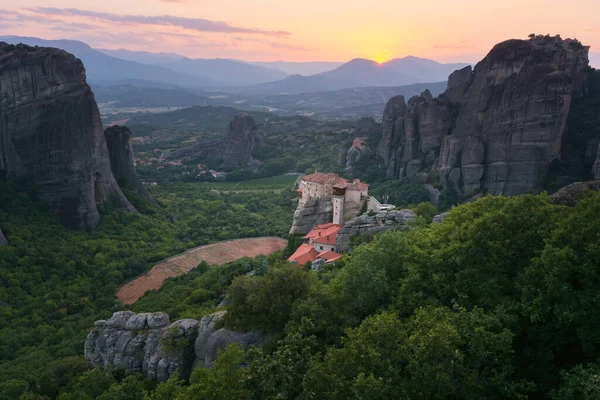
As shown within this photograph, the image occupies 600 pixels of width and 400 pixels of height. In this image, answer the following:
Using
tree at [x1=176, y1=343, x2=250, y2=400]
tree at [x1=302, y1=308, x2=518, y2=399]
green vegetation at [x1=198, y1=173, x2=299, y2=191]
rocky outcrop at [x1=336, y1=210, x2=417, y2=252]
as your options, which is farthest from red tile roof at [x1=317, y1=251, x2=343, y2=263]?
green vegetation at [x1=198, y1=173, x2=299, y2=191]

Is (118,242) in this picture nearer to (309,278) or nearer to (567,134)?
(309,278)

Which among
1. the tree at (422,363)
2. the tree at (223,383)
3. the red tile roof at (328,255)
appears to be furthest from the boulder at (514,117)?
the tree at (223,383)

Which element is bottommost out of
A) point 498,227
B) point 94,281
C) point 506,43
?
point 94,281

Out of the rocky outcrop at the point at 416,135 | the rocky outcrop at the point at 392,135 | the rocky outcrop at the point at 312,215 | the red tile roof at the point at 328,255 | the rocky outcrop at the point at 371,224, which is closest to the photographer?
the rocky outcrop at the point at 371,224

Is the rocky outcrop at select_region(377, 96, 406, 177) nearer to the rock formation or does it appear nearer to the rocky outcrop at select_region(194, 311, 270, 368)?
the rock formation

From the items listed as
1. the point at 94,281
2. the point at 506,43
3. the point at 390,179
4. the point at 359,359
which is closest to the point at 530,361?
the point at 359,359

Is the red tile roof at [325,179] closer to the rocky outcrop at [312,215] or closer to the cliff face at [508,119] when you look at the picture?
the rocky outcrop at [312,215]
